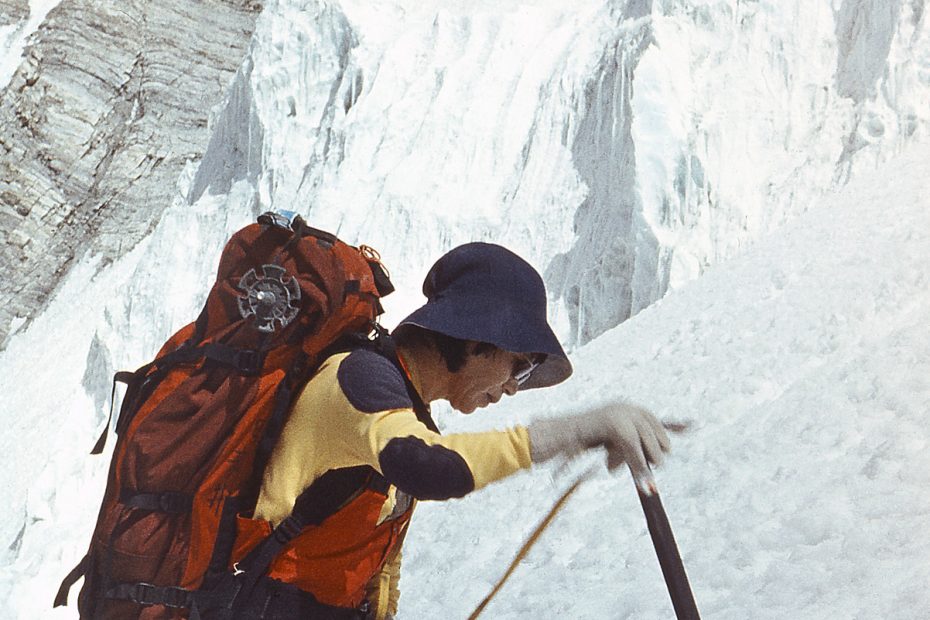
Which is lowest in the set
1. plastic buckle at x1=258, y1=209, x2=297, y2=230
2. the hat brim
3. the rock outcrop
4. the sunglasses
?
the rock outcrop

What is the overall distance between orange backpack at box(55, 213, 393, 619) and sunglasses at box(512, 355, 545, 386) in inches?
10.6

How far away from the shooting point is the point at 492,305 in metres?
1.52

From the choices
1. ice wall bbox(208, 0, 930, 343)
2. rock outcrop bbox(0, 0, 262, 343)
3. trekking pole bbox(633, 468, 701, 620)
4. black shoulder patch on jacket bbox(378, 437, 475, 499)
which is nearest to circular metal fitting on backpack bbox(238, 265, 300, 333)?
black shoulder patch on jacket bbox(378, 437, 475, 499)

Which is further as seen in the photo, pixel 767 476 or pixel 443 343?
pixel 767 476

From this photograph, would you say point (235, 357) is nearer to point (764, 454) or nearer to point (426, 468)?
point (426, 468)

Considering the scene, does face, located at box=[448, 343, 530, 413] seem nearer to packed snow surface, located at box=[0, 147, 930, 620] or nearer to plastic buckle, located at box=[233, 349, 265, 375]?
packed snow surface, located at box=[0, 147, 930, 620]

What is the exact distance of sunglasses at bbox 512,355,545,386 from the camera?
162 cm

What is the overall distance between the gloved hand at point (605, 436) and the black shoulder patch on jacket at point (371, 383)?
0.22 metres

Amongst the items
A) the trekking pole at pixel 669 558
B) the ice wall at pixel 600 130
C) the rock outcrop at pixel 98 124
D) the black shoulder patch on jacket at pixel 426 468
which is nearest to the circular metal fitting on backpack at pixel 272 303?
the black shoulder patch on jacket at pixel 426 468

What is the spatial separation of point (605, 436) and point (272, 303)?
64 centimetres

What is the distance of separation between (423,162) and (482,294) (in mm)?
12495

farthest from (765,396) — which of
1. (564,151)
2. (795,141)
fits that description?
(564,151)

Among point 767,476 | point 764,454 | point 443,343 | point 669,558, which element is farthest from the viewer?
point 764,454

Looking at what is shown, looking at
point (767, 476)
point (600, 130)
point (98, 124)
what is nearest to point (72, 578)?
point (767, 476)
